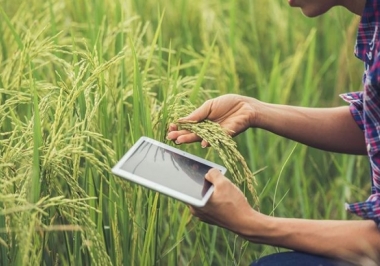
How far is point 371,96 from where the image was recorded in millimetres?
1857

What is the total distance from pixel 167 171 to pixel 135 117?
451 millimetres

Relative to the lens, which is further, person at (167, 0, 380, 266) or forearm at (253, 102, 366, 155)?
forearm at (253, 102, 366, 155)

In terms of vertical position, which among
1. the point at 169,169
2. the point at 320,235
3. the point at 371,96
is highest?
the point at 371,96

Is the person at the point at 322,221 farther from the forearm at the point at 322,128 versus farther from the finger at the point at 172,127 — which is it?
the forearm at the point at 322,128

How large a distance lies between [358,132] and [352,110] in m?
0.07

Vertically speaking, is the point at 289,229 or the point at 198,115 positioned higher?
the point at 198,115

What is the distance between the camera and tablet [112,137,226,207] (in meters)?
1.76

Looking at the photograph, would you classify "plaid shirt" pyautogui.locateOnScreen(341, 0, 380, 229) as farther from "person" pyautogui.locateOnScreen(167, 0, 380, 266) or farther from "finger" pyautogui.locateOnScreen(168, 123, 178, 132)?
"finger" pyautogui.locateOnScreen(168, 123, 178, 132)

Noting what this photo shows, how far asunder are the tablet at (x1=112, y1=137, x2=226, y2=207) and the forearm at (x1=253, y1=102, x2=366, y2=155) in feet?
1.28

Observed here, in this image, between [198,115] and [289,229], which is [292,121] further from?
[289,229]

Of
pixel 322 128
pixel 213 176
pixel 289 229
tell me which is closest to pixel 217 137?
pixel 213 176

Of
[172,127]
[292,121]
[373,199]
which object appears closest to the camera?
[373,199]

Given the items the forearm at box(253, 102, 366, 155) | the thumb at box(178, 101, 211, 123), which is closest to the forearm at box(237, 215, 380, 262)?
the thumb at box(178, 101, 211, 123)

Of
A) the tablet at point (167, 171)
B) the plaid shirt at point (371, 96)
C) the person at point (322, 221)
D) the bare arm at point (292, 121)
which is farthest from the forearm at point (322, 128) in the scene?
the tablet at point (167, 171)
